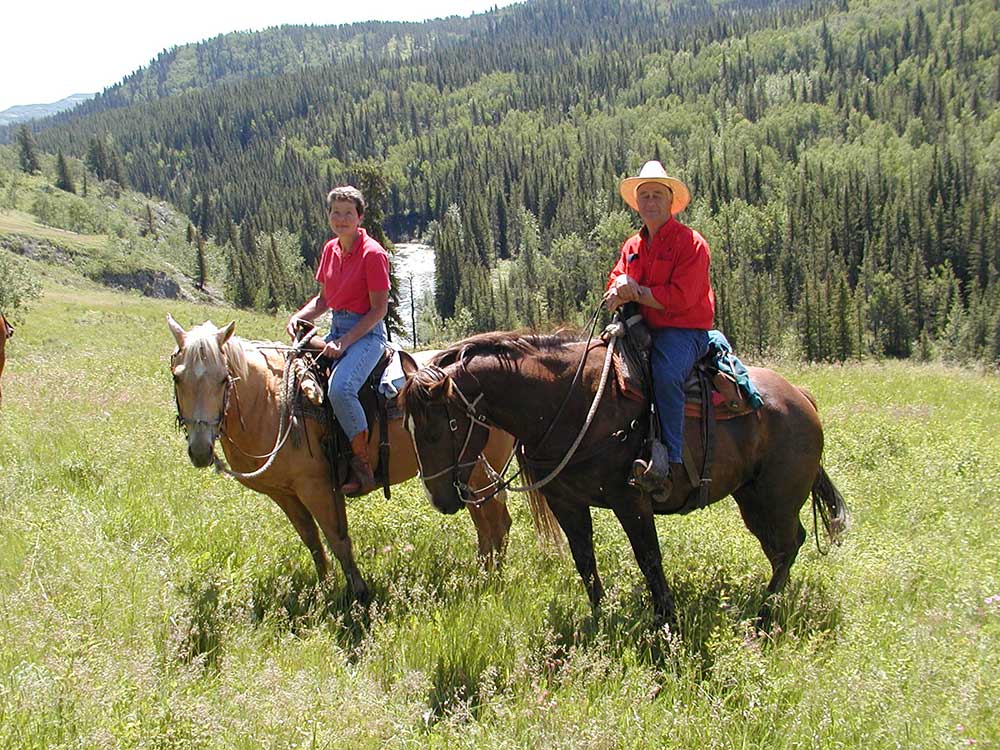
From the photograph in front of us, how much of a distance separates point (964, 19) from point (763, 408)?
245676mm

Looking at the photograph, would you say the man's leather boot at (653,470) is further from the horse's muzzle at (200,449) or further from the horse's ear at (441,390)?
the horse's muzzle at (200,449)

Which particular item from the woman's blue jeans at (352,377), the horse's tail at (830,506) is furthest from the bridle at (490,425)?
the horse's tail at (830,506)

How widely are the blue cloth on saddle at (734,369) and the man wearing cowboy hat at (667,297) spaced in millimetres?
142

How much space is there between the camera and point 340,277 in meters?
6.34

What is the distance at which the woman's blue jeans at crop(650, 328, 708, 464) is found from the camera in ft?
16.7

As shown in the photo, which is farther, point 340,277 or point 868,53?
point 868,53

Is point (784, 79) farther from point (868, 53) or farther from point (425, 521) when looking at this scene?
point (425, 521)

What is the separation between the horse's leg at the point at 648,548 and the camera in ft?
16.9

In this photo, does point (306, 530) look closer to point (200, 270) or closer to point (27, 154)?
point (200, 270)

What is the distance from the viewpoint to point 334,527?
6.01 metres

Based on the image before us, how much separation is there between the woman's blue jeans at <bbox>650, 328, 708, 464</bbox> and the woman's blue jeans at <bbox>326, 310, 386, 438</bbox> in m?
2.63

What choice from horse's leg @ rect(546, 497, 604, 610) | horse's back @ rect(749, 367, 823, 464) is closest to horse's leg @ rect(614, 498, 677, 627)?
horse's leg @ rect(546, 497, 604, 610)

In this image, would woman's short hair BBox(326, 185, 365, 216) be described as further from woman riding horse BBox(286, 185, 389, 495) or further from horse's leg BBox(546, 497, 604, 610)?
horse's leg BBox(546, 497, 604, 610)

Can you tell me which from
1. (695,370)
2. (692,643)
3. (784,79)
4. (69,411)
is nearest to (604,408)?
(695,370)
